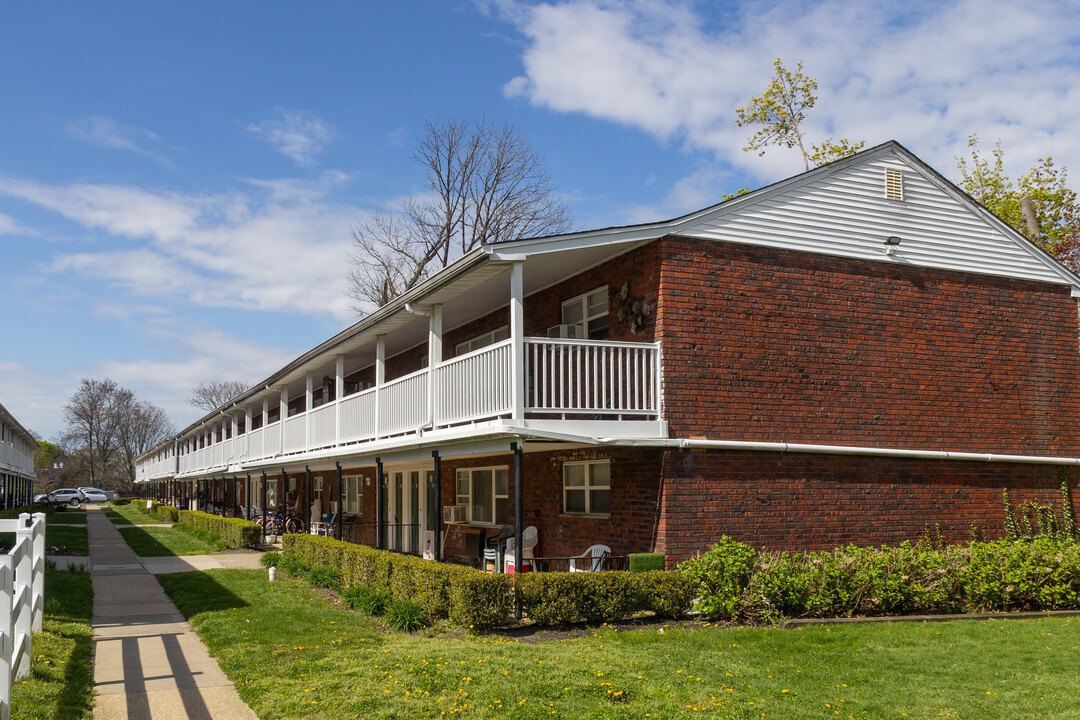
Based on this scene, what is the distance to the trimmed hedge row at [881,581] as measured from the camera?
1143cm

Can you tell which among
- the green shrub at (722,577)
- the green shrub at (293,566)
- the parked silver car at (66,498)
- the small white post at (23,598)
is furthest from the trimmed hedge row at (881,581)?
the parked silver car at (66,498)

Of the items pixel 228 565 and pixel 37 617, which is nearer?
pixel 37 617

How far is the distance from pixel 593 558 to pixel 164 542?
60.6ft

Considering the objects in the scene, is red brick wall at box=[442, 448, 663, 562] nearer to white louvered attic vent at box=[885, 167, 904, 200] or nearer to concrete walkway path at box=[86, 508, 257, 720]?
concrete walkway path at box=[86, 508, 257, 720]

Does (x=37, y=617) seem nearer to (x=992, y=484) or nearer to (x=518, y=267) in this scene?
(x=518, y=267)

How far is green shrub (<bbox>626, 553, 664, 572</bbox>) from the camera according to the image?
12.1m

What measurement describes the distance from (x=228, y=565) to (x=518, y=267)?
11.1 meters

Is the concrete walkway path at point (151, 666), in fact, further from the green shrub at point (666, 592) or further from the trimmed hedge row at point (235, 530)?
the trimmed hedge row at point (235, 530)

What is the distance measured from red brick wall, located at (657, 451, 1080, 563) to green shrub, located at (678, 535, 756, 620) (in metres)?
0.85

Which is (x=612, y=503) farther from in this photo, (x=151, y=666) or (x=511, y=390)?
(x=151, y=666)

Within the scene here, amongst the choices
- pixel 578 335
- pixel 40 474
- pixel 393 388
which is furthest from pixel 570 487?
pixel 40 474

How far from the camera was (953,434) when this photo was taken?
49.0 feet

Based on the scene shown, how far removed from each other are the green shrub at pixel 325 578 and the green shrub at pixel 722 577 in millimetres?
6199

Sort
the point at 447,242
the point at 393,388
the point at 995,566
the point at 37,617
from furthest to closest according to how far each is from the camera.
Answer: the point at 447,242, the point at 393,388, the point at 995,566, the point at 37,617
